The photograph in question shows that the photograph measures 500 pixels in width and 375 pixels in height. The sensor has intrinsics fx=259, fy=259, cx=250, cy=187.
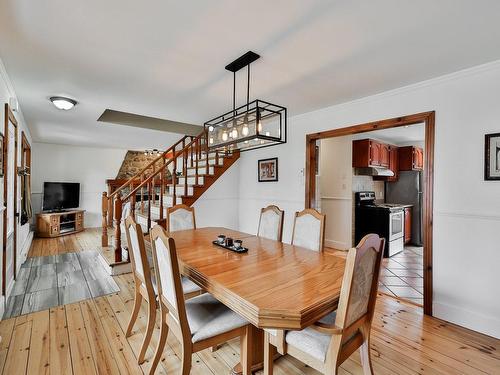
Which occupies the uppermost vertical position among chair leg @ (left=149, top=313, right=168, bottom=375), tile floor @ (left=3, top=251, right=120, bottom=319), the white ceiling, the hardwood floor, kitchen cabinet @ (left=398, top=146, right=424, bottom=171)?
the white ceiling

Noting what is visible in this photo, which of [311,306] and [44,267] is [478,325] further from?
[44,267]

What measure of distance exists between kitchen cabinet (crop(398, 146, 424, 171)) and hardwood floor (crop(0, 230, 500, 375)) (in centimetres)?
384

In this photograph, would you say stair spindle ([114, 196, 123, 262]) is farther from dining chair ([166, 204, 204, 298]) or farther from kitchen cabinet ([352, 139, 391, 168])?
kitchen cabinet ([352, 139, 391, 168])

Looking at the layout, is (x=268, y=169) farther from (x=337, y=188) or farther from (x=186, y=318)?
(x=186, y=318)

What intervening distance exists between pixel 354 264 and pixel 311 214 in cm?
139

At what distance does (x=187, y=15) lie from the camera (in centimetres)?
163

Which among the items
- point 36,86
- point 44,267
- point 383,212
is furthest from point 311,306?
point 44,267

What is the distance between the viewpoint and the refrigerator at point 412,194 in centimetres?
539

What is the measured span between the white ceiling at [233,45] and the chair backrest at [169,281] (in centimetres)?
137

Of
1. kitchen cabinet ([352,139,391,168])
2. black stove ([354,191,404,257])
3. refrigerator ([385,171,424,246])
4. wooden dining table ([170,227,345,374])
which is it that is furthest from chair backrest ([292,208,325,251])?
refrigerator ([385,171,424,246])

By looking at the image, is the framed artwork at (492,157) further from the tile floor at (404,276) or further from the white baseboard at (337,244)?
the white baseboard at (337,244)

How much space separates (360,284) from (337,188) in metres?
4.10

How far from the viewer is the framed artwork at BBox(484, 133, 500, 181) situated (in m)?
2.19

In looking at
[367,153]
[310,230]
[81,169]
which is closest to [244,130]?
[310,230]
